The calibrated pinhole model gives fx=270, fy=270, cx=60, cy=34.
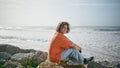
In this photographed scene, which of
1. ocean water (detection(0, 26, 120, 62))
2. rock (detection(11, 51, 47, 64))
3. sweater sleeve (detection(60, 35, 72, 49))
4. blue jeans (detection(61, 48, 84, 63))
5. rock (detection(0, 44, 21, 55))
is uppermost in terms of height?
sweater sleeve (detection(60, 35, 72, 49))

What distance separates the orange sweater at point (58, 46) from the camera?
5590 millimetres

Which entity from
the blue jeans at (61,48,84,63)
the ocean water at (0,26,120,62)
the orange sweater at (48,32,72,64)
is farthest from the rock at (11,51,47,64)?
the ocean water at (0,26,120,62)

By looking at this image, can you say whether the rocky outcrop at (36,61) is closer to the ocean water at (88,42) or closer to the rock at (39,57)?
the rock at (39,57)

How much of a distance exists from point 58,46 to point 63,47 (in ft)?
0.36

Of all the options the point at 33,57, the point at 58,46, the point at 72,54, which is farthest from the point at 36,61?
the point at 72,54

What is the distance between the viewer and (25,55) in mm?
8969

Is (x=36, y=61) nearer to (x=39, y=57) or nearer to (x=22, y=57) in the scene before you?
(x=39, y=57)

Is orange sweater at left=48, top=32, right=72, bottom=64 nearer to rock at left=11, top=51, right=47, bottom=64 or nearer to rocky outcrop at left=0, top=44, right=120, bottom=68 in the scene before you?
rocky outcrop at left=0, top=44, right=120, bottom=68

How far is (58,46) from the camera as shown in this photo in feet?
18.7

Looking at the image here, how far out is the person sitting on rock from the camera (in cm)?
559

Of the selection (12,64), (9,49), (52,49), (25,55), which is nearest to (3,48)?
(9,49)

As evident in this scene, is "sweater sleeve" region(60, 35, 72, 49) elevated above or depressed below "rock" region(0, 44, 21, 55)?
above

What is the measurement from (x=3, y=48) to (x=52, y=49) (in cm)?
613

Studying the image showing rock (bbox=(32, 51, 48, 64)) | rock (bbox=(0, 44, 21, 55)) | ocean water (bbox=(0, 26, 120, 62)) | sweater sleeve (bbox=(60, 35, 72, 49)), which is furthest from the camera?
ocean water (bbox=(0, 26, 120, 62))
